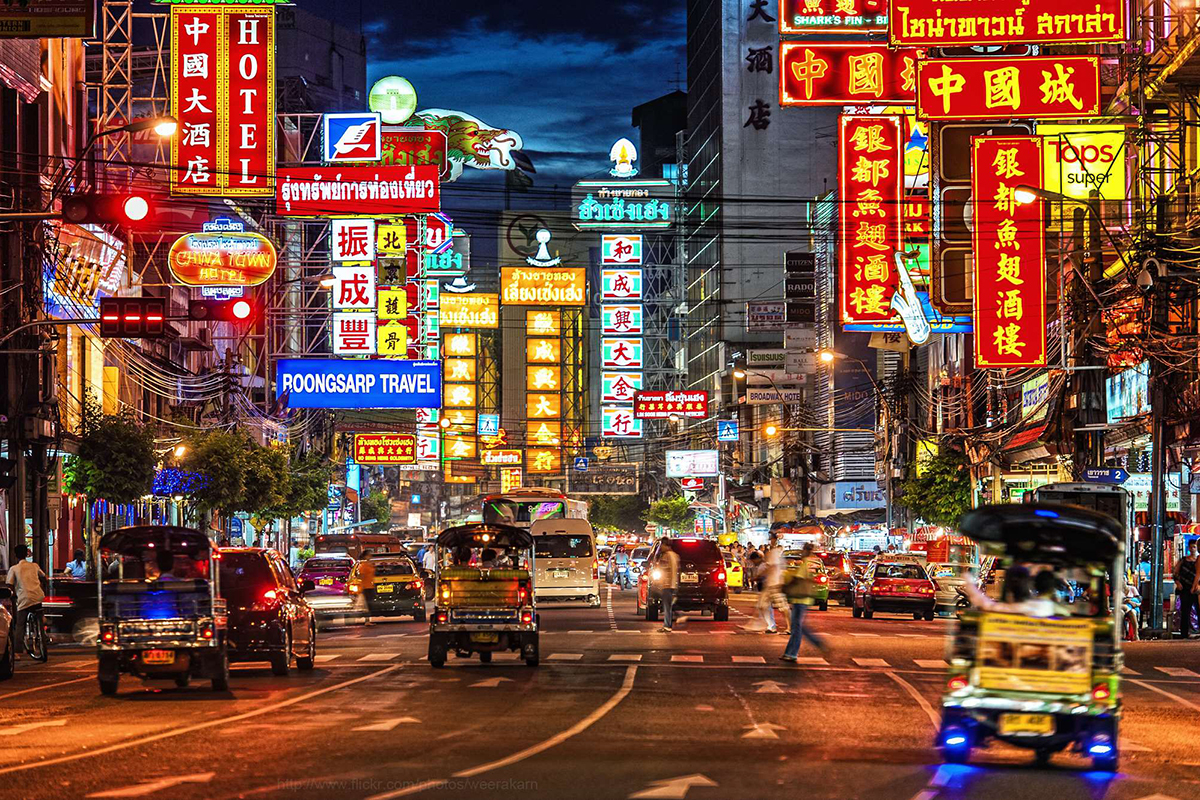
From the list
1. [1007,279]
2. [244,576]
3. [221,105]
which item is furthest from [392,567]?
[244,576]

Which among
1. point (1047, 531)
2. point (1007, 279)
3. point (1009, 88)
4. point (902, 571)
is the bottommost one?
point (902, 571)

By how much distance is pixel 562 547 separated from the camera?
48531 mm

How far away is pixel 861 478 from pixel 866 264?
4845 cm

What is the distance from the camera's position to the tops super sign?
204 feet

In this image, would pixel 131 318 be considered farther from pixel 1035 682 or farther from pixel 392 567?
pixel 1035 682

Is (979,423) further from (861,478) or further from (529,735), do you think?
(529,735)

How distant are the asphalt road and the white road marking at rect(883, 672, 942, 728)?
3.8 inches

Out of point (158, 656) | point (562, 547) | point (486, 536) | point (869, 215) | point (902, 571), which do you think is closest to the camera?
point (158, 656)

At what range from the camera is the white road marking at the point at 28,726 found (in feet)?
57.0

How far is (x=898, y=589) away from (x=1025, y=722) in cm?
3075

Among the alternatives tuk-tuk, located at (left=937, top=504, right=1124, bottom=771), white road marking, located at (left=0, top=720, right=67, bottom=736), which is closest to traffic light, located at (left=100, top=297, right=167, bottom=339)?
white road marking, located at (left=0, top=720, right=67, bottom=736)

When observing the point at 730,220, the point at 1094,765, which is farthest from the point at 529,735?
the point at 730,220

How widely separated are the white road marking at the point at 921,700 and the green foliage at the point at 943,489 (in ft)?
126

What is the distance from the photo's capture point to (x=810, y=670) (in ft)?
84.6
